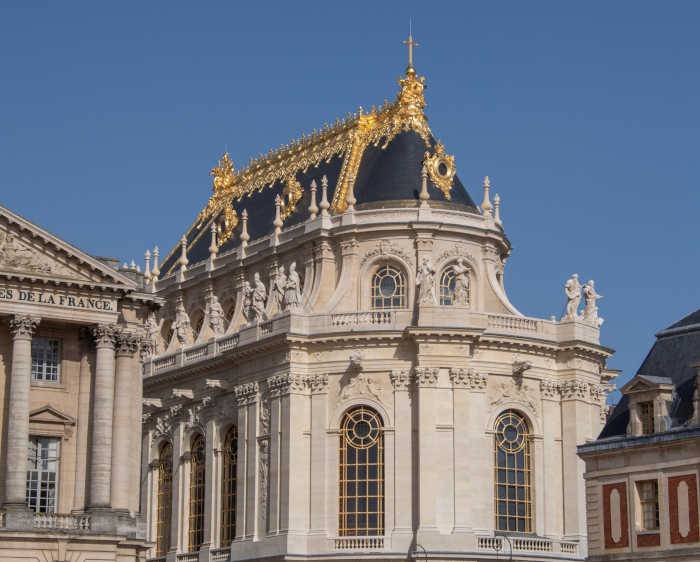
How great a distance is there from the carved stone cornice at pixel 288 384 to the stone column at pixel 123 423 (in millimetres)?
14253

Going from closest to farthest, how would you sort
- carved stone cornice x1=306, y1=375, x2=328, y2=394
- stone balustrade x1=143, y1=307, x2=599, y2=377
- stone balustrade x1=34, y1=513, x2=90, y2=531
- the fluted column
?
the fluted column, stone balustrade x1=34, y1=513, x2=90, y2=531, stone balustrade x1=143, y1=307, x2=599, y2=377, carved stone cornice x1=306, y1=375, x2=328, y2=394

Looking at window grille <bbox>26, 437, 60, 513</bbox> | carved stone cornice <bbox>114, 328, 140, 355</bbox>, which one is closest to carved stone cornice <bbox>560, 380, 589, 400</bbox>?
carved stone cornice <bbox>114, 328, 140, 355</bbox>

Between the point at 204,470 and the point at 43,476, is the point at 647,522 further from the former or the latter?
the point at 204,470

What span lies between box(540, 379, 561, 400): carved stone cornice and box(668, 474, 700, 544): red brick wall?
22750 mm

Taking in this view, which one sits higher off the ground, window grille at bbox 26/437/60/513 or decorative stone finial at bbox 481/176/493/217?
decorative stone finial at bbox 481/176/493/217

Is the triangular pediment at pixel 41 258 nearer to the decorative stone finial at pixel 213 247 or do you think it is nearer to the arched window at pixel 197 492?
the arched window at pixel 197 492

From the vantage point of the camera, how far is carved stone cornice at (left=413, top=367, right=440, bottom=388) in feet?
246

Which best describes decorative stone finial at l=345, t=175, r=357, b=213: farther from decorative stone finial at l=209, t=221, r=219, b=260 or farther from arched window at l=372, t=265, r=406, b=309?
decorative stone finial at l=209, t=221, r=219, b=260

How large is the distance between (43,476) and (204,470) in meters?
22.1

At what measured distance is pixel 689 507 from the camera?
178 ft

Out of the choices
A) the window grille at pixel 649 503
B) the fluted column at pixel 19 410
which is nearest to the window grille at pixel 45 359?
the fluted column at pixel 19 410

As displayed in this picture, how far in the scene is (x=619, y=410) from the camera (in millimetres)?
59094

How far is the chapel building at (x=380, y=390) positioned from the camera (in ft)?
245

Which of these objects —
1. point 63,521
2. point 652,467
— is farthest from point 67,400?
point 652,467
